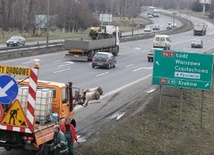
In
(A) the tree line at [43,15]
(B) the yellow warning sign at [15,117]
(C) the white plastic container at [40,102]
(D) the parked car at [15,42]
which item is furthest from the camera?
(A) the tree line at [43,15]

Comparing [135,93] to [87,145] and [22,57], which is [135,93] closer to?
[87,145]

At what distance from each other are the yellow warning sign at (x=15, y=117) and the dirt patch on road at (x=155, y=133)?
102 inches

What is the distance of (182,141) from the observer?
18375 millimetres

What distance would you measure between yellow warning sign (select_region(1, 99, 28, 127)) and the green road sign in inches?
357

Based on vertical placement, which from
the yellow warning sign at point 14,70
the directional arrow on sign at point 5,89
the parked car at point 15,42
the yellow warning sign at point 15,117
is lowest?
the parked car at point 15,42

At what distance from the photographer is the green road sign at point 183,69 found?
64.8 ft

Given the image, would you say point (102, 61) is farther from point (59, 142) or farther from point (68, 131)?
point (59, 142)

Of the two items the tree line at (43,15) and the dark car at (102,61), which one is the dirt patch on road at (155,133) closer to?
the dark car at (102,61)

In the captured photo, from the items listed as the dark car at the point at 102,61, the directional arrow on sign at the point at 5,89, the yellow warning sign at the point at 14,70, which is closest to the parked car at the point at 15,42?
the dark car at the point at 102,61

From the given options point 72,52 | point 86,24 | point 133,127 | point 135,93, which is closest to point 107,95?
point 135,93

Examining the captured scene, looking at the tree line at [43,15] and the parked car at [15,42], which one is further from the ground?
the tree line at [43,15]

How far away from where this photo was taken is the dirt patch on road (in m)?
15.4

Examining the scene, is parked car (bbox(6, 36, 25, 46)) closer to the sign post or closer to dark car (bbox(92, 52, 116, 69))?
dark car (bbox(92, 52, 116, 69))

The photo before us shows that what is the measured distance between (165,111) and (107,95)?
18.0 feet
